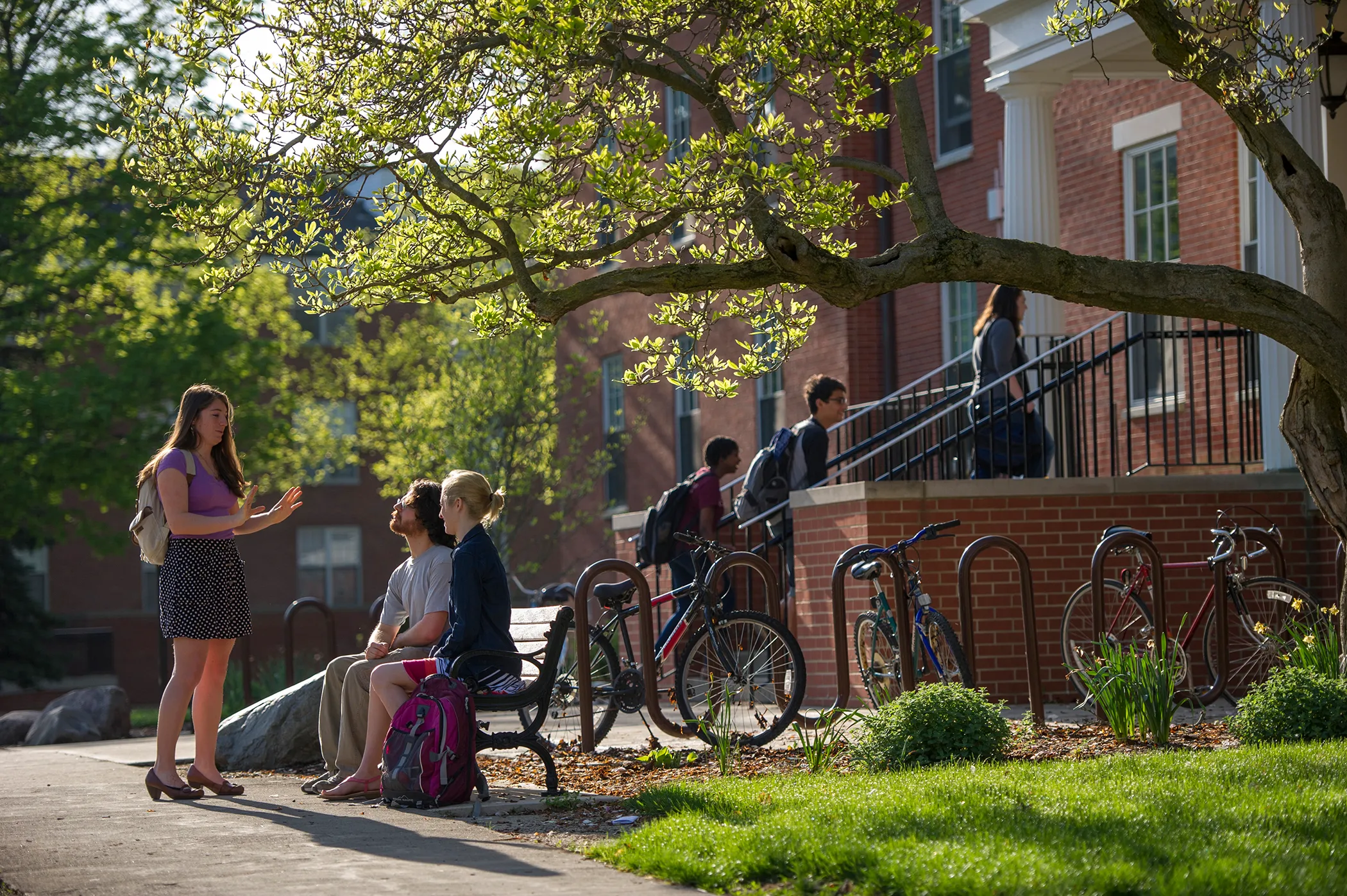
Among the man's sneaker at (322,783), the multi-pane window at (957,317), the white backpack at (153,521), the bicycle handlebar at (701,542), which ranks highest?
the multi-pane window at (957,317)

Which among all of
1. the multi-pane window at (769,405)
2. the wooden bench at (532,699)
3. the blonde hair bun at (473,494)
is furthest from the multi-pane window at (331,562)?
the blonde hair bun at (473,494)

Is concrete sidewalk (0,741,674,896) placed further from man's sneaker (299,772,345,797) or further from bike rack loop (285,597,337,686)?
bike rack loop (285,597,337,686)

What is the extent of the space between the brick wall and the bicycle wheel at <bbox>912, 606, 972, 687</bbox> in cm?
147

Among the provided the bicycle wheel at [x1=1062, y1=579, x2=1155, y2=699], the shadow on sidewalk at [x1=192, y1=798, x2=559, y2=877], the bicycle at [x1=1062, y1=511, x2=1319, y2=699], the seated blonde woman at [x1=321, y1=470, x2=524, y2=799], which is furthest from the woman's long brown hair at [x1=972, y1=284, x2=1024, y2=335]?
the shadow on sidewalk at [x1=192, y1=798, x2=559, y2=877]

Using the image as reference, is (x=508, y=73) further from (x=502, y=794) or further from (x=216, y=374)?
(x=216, y=374)

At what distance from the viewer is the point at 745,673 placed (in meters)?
8.99

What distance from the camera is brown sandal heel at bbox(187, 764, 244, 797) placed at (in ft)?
26.5

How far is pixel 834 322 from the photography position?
21125 millimetres

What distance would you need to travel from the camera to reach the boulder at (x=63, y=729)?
14844 millimetres

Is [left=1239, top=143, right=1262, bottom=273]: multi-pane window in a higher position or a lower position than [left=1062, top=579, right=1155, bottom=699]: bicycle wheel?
higher

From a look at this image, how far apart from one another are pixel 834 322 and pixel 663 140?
13.6 metres

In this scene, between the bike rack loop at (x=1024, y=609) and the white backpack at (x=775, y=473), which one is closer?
the bike rack loop at (x=1024, y=609)

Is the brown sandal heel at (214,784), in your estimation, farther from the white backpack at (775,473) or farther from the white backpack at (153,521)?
the white backpack at (775,473)

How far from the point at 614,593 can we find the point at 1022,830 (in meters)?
4.53
